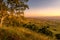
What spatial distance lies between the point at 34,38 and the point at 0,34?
2.62m

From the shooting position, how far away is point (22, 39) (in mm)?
11812

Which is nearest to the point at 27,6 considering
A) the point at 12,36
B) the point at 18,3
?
the point at 18,3

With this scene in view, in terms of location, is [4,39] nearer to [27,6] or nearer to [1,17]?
[1,17]

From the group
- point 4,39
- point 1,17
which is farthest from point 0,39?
point 1,17

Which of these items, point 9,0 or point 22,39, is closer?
point 22,39

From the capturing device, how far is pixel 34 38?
42.8 ft

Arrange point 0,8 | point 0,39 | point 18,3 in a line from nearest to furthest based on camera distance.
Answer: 1. point 0,39
2. point 0,8
3. point 18,3

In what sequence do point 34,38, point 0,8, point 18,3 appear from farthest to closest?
point 18,3 < point 0,8 < point 34,38

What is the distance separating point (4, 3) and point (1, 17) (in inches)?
63.9

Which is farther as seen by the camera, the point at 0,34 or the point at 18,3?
the point at 18,3

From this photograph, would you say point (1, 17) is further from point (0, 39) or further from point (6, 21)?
point (0, 39)

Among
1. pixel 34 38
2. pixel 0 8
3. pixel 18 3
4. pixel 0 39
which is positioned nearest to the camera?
pixel 0 39

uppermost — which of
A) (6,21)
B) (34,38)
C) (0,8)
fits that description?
(0,8)

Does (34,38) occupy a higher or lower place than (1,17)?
lower
